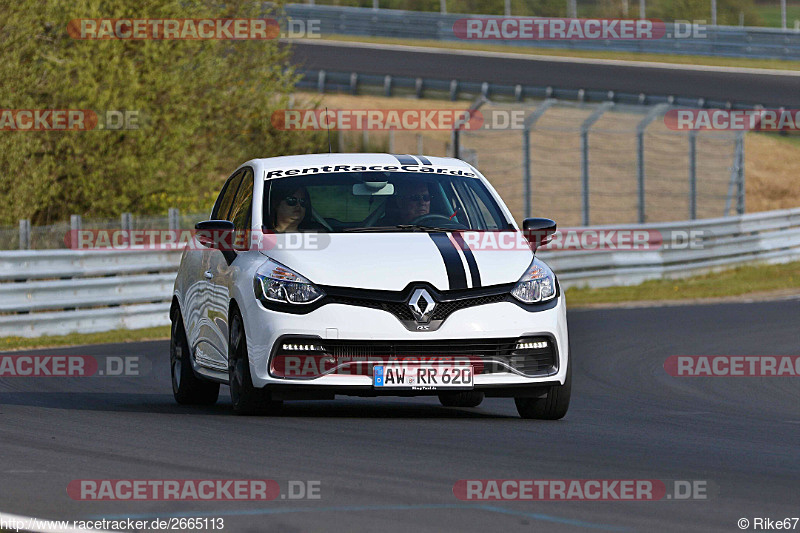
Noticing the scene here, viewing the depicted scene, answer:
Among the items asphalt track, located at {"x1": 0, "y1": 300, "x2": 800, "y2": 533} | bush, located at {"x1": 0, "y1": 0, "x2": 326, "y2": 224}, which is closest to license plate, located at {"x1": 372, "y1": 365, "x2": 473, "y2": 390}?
asphalt track, located at {"x1": 0, "y1": 300, "x2": 800, "y2": 533}

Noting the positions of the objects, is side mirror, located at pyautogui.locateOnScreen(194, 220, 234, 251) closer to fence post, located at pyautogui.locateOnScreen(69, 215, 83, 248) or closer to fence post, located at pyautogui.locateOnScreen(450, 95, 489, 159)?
fence post, located at pyautogui.locateOnScreen(69, 215, 83, 248)

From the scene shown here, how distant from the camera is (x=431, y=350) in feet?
29.5

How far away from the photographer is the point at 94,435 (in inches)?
343

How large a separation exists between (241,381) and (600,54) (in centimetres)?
4109

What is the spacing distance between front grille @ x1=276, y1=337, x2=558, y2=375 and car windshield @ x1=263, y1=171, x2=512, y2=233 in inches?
40.3

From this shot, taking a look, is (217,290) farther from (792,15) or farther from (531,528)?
(792,15)

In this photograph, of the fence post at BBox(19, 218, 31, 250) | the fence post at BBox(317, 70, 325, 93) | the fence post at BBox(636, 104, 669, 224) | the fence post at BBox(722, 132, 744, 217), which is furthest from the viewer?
the fence post at BBox(317, 70, 325, 93)

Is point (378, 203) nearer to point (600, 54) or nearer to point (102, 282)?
point (102, 282)

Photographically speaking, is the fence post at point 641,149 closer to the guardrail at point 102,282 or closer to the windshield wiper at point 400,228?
the guardrail at point 102,282

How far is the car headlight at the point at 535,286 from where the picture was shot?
920 centimetres

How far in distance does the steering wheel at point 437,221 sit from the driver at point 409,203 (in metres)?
0.03

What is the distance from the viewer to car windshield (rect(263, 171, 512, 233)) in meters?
9.90

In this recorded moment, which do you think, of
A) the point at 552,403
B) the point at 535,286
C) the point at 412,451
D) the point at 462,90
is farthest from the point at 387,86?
the point at 412,451

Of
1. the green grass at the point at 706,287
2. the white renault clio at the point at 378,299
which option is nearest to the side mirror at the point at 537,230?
the white renault clio at the point at 378,299
